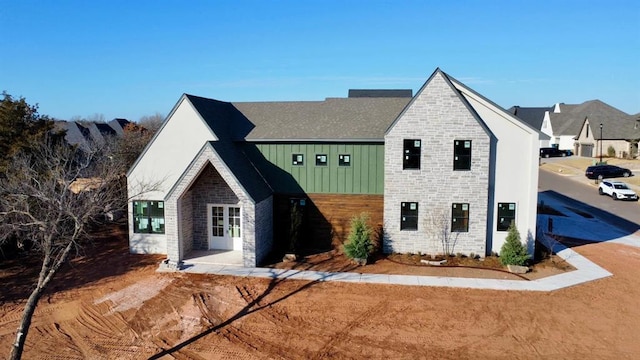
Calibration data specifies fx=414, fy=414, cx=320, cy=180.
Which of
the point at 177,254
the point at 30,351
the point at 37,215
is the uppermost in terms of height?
the point at 37,215

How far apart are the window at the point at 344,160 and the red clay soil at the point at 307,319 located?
20.2 ft

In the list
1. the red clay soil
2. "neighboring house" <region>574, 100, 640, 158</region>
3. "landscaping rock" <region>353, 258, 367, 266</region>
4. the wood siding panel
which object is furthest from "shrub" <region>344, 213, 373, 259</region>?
"neighboring house" <region>574, 100, 640, 158</region>

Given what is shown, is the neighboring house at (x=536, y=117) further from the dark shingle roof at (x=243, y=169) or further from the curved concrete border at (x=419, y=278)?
the dark shingle roof at (x=243, y=169)

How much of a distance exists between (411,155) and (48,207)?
1406cm

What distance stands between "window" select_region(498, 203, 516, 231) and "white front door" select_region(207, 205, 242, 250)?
1172 centimetres

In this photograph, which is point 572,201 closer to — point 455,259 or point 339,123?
point 455,259

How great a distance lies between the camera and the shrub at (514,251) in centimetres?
1689

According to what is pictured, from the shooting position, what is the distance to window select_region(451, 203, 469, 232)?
1823 centimetres

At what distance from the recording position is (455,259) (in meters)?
18.2

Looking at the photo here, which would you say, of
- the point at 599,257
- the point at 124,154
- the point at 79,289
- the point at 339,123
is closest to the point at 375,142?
the point at 339,123

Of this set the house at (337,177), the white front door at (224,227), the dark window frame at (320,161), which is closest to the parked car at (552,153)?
the house at (337,177)

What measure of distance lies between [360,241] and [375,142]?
→ 4.74 meters

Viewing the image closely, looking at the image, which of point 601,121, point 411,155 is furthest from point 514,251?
point 601,121

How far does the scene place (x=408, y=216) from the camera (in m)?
18.7
